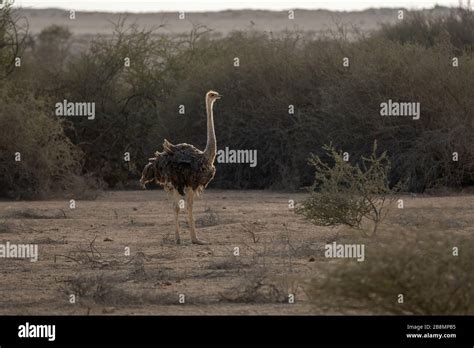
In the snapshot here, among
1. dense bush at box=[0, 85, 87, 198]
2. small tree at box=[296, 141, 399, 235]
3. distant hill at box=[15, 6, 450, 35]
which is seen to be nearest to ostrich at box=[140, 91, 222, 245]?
small tree at box=[296, 141, 399, 235]

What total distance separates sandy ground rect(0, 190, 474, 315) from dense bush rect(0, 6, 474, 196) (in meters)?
1.86

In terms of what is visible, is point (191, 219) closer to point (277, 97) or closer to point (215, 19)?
point (277, 97)

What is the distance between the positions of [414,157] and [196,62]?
7.14 m

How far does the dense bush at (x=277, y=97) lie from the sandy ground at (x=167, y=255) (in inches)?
73.3

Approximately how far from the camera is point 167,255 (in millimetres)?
15055

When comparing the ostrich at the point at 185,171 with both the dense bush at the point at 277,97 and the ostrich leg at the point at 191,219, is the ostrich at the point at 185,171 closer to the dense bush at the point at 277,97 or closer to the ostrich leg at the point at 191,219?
the ostrich leg at the point at 191,219

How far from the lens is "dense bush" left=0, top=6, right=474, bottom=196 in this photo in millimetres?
23844

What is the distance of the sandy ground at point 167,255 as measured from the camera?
463 inches

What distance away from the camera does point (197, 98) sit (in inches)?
1069

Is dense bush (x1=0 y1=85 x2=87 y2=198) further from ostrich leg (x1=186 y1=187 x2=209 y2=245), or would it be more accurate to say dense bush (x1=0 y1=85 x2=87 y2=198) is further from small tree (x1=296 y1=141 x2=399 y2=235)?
small tree (x1=296 y1=141 x2=399 y2=235)

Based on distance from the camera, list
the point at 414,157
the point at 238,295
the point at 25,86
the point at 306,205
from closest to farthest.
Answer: the point at 238,295 → the point at 306,205 → the point at 414,157 → the point at 25,86

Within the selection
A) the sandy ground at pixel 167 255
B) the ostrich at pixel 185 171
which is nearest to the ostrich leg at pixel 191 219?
the ostrich at pixel 185 171
